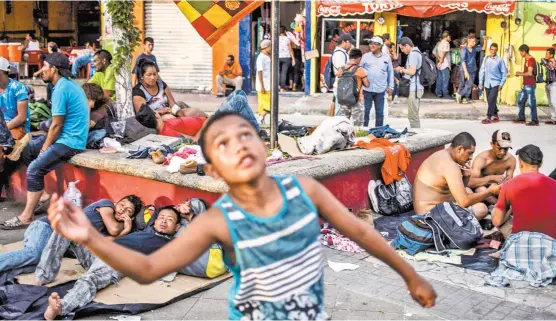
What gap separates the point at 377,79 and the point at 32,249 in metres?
6.75

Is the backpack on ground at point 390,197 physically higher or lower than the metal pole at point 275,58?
lower

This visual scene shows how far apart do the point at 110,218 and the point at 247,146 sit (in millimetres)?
3914

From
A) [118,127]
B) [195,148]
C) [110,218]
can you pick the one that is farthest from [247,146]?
[118,127]

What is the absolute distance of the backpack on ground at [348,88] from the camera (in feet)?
36.0

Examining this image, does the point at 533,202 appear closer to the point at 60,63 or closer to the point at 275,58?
the point at 275,58

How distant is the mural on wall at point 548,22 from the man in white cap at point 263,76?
8.16 meters

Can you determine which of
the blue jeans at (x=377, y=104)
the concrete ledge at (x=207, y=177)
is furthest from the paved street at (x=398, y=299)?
the blue jeans at (x=377, y=104)

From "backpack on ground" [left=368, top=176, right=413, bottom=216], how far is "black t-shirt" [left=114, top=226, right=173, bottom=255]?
277 cm

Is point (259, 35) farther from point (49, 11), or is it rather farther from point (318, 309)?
point (318, 309)

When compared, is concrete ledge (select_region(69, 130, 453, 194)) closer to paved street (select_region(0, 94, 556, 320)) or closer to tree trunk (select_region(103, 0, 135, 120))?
paved street (select_region(0, 94, 556, 320))

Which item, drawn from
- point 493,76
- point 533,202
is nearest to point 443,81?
point 493,76

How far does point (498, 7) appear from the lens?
59.7 feet

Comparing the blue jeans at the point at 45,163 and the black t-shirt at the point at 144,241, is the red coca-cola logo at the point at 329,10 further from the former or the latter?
the black t-shirt at the point at 144,241

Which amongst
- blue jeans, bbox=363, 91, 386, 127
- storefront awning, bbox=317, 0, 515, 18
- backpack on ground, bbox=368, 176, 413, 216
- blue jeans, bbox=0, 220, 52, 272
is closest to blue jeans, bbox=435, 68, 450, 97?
storefront awning, bbox=317, 0, 515, 18
